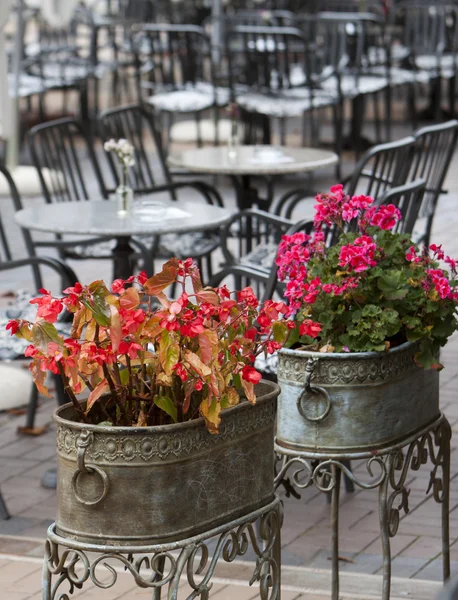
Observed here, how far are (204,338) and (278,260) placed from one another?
2.42 feet

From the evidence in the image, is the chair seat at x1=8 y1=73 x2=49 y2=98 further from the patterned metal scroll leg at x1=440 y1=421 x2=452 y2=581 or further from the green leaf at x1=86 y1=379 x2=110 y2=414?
the green leaf at x1=86 y1=379 x2=110 y2=414

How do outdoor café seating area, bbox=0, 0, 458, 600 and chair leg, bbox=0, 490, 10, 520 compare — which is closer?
outdoor café seating area, bbox=0, 0, 458, 600

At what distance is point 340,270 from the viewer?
2816mm

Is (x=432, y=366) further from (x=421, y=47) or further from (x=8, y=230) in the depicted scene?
(x=421, y=47)

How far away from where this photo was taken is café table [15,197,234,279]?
14.6 ft

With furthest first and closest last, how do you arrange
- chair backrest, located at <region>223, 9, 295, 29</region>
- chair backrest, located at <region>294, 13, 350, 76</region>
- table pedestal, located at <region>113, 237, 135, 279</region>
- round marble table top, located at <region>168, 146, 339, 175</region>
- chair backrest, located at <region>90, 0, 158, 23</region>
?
chair backrest, located at <region>90, 0, 158, 23</region>, chair backrest, located at <region>223, 9, 295, 29</region>, chair backrest, located at <region>294, 13, 350, 76</region>, round marble table top, located at <region>168, 146, 339, 175</region>, table pedestal, located at <region>113, 237, 135, 279</region>

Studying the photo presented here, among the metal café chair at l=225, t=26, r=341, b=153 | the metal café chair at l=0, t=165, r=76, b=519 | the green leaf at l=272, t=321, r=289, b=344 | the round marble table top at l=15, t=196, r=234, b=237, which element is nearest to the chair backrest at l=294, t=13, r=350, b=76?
the metal café chair at l=225, t=26, r=341, b=153

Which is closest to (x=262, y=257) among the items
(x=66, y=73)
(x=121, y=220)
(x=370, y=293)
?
(x=121, y=220)

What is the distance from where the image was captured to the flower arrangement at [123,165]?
4.74 metres

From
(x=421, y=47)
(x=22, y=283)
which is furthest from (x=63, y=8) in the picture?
(x=421, y=47)

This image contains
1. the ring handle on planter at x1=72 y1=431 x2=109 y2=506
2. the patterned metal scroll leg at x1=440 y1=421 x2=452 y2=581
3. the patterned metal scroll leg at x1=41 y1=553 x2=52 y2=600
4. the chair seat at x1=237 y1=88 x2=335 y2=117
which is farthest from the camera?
the chair seat at x1=237 y1=88 x2=335 y2=117

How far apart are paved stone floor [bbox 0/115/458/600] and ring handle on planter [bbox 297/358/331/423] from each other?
666 millimetres

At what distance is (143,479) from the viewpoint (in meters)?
2.18

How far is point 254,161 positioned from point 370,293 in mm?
3740
